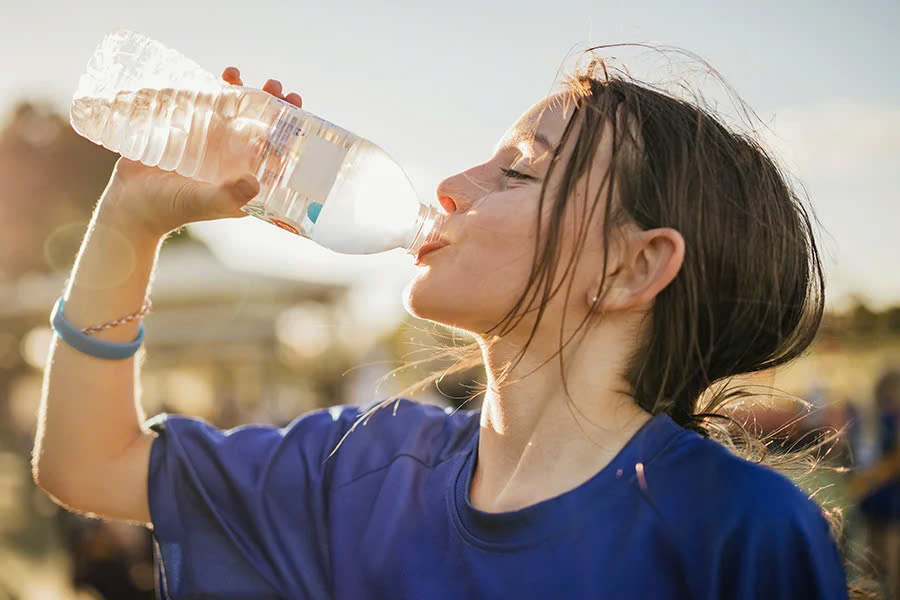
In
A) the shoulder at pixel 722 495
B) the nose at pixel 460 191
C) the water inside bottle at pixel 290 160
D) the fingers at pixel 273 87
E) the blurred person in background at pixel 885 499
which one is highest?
the fingers at pixel 273 87

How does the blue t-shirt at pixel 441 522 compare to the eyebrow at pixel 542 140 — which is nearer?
the blue t-shirt at pixel 441 522

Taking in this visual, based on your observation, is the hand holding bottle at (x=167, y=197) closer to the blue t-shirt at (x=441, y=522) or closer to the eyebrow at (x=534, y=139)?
the blue t-shirt at (x=441, y=522)

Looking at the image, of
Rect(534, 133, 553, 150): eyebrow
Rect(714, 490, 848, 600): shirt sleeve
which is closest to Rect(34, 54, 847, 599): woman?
Rect(534, 133, 553, 150): eyebrow

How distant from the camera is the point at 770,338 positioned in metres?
1.78

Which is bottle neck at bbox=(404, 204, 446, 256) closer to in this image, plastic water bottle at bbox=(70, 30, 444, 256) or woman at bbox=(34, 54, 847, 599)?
plastic water bottle at bbox=(70, 30, 444, 256)

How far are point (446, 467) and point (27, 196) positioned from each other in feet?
75.3

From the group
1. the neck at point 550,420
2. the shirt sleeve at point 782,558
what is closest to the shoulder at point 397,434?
the neck at point 550,420

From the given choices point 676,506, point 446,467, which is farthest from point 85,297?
point 676,506

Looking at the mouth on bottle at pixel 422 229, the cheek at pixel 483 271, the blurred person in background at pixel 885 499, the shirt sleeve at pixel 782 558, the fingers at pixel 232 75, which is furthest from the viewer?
the blurred person in background at pixel 885 499

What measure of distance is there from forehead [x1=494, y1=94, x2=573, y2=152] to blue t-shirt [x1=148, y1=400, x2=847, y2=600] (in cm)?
66

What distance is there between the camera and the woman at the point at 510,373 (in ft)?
5.20

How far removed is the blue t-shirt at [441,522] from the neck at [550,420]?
0.06 metres

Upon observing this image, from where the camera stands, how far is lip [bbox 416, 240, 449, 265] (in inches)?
70.6

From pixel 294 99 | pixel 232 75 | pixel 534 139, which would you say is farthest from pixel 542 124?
pixel 232 75
